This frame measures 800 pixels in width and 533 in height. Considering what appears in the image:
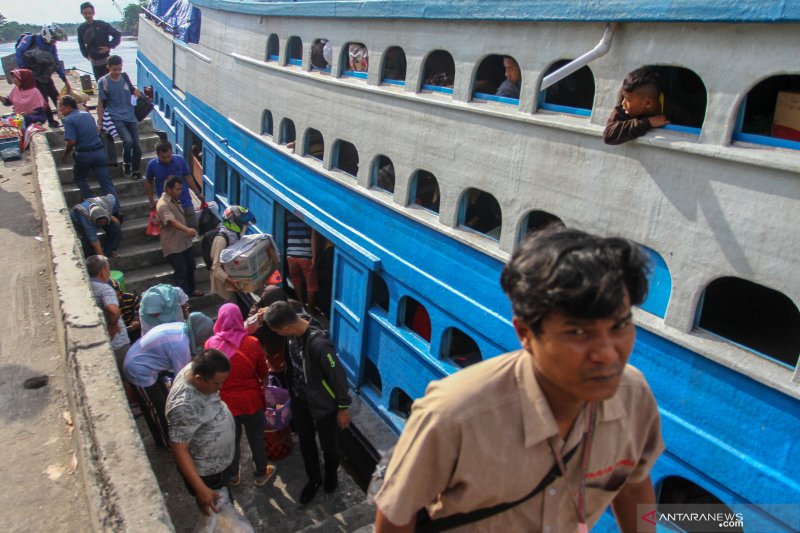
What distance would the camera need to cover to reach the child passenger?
10.4 ft

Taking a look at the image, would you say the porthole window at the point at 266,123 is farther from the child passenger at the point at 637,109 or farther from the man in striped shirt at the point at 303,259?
the child passenger at the point at 637,109

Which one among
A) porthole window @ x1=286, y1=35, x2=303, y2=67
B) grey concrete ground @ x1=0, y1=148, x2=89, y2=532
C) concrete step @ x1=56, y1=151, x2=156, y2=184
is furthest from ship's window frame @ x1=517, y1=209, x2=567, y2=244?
concrete step @ x1=56, y1=151, x2=156, y2=184

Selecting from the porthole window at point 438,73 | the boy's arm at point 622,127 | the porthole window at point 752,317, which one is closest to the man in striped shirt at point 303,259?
the porthole window at point 438,73

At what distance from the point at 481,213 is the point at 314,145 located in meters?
3.32

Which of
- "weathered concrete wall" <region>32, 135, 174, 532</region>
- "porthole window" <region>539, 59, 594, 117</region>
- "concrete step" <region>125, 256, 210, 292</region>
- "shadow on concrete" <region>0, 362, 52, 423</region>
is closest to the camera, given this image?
"weathered concrete wall" <region>32, 135, 174, 532</region>

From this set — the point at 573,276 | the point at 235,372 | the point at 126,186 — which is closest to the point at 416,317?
the point at 235,372

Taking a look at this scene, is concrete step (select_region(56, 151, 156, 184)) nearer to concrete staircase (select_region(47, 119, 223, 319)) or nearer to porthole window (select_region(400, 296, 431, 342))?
concrete staircase (select_region(47, 119, 223, 319))

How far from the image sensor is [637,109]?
328 centimetres

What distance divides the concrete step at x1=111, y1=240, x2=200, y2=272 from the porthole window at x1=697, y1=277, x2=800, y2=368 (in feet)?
22.7

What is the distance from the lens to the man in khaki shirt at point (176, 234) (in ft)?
23.0

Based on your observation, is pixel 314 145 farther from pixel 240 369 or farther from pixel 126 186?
pixel 240 369

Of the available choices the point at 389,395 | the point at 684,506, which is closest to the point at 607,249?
the point at 684,506

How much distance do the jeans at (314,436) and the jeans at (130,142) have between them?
640cm

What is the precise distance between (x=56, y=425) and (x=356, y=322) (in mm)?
3321
